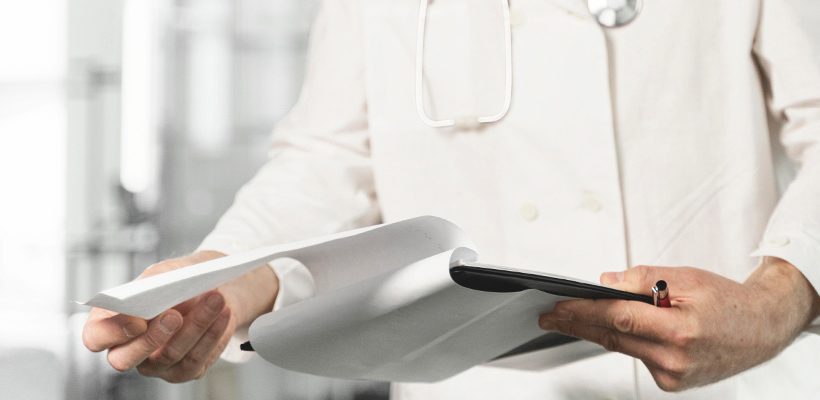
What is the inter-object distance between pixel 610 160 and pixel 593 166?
0.6 inches

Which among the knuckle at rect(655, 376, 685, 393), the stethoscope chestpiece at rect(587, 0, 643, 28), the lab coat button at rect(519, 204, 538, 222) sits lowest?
the knuckle at rect(655, 376, 685, 393)

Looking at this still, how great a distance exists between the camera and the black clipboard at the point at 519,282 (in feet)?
0.89

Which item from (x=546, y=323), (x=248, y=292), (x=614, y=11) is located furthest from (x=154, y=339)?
(x=614, y=11)

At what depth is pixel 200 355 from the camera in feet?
1.37

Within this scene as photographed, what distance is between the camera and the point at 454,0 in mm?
645

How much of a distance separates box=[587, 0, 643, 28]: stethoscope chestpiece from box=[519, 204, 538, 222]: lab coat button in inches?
7.4

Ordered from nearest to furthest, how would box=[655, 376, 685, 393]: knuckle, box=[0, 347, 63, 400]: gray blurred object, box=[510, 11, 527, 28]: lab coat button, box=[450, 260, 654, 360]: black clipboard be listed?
box=[450, 260, 654, 360]: black clipboard < box=[655, 376, 685, 393]: knuckle < box=[510, 11, 527, 28]: lab coat button < box=[0, 347, 63, 400]: gray blurred object

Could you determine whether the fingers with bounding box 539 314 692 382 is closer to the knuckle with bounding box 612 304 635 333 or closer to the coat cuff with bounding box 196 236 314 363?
the knuckle with bounding box 612 304 635 333

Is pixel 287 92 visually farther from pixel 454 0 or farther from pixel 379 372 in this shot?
pixel 379 372

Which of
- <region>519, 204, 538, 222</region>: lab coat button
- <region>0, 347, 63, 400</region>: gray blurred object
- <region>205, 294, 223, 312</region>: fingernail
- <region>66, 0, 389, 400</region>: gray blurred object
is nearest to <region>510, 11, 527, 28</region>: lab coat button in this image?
<region>519, 204, 538, 222</region>: lab coat button

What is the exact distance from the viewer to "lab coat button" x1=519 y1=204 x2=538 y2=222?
590mm

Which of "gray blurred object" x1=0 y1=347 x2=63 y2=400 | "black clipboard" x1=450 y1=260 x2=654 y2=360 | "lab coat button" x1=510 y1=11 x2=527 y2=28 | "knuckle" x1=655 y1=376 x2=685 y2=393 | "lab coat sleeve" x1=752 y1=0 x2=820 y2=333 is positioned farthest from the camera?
"gray blurred object" x1=0 y1=347 x2=63 y2=400

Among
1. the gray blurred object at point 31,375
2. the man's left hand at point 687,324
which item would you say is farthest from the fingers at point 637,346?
the gray blurred object at point 31,375

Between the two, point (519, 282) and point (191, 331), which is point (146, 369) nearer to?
point (191, 331)
